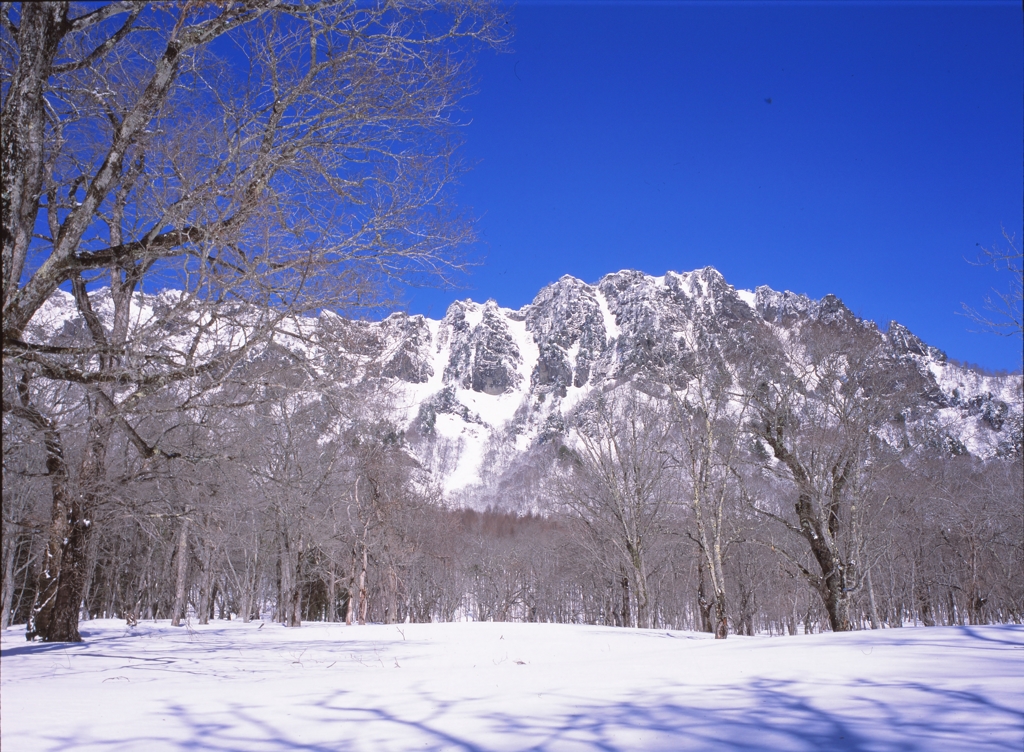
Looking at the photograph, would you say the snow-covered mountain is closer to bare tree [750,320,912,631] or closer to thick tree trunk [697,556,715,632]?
bare tree [750,320,912,631]

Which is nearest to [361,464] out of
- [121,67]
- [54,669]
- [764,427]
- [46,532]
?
[46,532]

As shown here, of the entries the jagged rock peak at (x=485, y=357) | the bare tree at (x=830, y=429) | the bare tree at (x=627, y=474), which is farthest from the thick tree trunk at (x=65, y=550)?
the jagged rock peak at (x=485, y=357)

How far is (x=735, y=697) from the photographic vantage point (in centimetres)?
324

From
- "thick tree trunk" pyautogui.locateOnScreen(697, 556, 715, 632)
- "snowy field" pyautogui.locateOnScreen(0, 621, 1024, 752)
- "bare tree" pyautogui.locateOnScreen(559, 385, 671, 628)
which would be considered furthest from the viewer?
"bare tree" pyautogui.locateOnScreen(559, 385, 671, 628)

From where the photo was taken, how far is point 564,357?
6186 inches

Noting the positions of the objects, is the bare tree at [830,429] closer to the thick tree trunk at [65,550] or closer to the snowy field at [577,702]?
the snowy field at [577,702]

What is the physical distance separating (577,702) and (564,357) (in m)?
154

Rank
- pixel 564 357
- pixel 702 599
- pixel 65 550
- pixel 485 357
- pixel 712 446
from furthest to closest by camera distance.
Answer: pixel 485 357, pixel 564 357, pixel 702 599, pixel 712 446, pixel 65 550

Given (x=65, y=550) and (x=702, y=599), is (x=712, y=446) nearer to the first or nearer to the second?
(x=702, y=599)

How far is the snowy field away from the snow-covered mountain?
121 inches

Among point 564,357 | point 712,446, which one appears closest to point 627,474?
point 712,446

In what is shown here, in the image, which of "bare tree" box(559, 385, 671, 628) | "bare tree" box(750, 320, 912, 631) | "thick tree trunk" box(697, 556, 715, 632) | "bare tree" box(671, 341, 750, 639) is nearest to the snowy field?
"bare tree" box(671, 341, 750, 639)

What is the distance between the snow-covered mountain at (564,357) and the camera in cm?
1035

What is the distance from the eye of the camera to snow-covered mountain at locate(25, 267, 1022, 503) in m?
10.4
